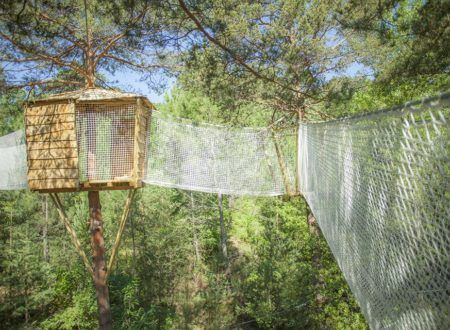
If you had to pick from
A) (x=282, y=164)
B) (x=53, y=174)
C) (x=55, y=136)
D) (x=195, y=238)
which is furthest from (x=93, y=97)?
(x=195, y=238)

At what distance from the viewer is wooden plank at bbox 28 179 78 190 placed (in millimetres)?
3646

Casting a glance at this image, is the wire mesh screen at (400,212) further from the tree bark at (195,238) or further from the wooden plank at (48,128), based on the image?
the tree bark at (195,238)

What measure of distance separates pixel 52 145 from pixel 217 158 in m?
1.97

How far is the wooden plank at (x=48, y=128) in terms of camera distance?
362cm

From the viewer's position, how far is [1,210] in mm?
10617

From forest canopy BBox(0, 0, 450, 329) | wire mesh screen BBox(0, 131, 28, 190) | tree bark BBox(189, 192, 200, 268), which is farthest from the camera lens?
tree bark BBox(189, 192, 200, 268)

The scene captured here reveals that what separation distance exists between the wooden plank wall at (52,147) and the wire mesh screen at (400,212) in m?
3.17

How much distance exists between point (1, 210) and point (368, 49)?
1193cm

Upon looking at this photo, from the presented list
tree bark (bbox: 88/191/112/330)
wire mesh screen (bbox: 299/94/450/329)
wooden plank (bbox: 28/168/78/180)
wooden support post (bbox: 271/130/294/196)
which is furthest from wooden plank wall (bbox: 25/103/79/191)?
wire mesh screen (bbox: 299/94/450/329)

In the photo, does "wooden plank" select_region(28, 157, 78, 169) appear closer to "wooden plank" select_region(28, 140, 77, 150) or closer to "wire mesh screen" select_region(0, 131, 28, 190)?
"wooden plank" select_region(28, 140, 77, 150)

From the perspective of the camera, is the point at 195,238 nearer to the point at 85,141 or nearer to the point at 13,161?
the point at 13,161

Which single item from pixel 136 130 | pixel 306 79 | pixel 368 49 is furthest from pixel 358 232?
pixel 368 49

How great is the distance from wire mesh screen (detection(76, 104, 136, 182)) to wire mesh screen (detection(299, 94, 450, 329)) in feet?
9.25

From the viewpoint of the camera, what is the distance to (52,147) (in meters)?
3.66
